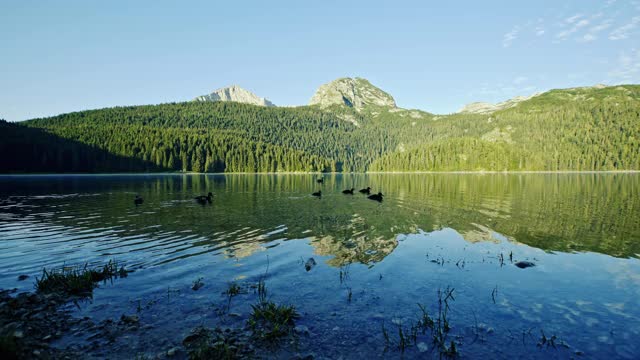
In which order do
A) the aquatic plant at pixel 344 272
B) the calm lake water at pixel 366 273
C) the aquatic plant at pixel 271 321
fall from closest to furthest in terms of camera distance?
the aquatic plant at pixel 271 321, the calm lake water at pixel 366 273, the aquatic plant at pixel 344 272

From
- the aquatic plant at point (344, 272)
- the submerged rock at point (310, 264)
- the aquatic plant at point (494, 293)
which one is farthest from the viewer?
the submerged rock at point (310, 264)

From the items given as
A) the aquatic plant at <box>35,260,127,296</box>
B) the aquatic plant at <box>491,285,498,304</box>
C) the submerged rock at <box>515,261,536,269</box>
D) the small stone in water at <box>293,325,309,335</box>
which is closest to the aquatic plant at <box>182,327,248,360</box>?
the small stone in water at <box>293,325,309,335</box>

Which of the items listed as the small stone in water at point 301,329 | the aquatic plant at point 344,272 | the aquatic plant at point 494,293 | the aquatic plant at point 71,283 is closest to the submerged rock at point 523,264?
the aquatic plant at point 494,293

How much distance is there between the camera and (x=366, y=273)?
19.4 m

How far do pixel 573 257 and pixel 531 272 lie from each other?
217 inches

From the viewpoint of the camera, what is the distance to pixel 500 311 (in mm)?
14234

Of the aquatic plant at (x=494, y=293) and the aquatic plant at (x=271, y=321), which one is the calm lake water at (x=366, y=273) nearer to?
the aquatic plant at (x=494, y=293)

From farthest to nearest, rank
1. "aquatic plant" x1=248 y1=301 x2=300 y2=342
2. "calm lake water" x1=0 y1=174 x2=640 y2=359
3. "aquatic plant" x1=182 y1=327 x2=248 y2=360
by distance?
1. "calm lake water" x1=0 y1=174 x2=640 y2=359
2. "aquatic plant" x1=248 y1=301 x2=300 y2=342
3. "aquatic plant" x1=182 y1=327 x2=248 y2=360

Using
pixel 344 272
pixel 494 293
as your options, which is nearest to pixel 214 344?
pixel 344 272

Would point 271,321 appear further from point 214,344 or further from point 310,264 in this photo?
point 310,264

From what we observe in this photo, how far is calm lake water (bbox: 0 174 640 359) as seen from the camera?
1214 cm

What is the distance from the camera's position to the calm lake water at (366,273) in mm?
12141

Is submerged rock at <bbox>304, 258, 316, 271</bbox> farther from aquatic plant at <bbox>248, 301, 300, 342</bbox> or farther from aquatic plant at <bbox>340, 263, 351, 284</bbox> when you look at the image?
aquatic plant at <bbox>248, 301, 300, 342</bbox>

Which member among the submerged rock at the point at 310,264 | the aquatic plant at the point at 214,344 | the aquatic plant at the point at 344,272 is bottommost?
the aquatic plant at the point at 344,272
